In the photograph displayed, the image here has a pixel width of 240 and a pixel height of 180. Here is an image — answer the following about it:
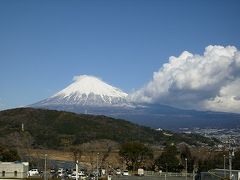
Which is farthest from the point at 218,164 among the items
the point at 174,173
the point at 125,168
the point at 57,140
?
the point at 57,140

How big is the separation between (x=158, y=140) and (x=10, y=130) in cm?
4264

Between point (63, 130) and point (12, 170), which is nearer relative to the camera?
point (12, 170)

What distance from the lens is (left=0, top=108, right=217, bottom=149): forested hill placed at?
123 metres

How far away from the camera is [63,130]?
5443 inches

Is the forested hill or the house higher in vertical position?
the forested hill

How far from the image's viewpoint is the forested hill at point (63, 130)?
12331 cm

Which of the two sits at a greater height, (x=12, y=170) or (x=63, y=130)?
(x=63, y=130)

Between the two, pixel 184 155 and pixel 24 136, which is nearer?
pixel 184 155

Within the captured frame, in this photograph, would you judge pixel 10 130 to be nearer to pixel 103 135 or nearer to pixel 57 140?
pixel 57 140

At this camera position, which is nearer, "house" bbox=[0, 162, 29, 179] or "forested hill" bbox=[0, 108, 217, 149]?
"house" bbox=[0, 162, 29, 179]

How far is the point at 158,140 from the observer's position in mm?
148750

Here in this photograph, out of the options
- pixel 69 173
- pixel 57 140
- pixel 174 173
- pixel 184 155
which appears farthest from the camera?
pixel 57 140

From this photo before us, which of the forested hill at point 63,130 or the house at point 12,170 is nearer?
the house at point 12,170

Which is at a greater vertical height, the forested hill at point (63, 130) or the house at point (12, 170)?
the forested hill at point (63, 130)
